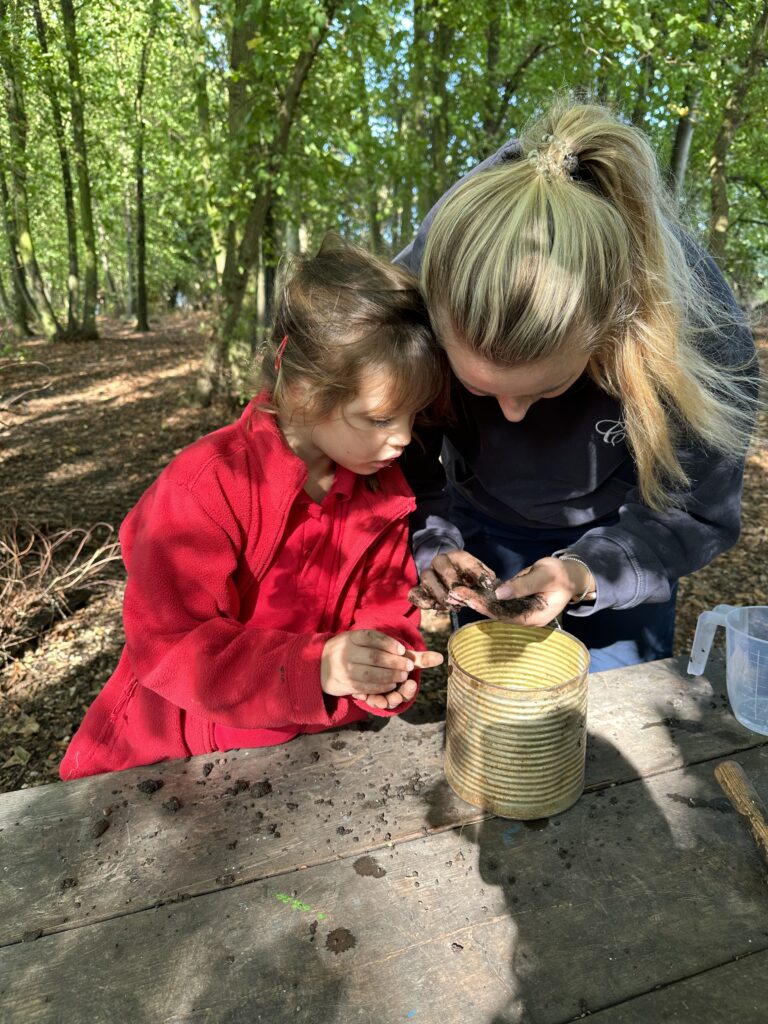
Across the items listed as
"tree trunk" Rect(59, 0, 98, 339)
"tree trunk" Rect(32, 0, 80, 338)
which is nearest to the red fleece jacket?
"tree trunk" Rect(32, 0, 80, 338)

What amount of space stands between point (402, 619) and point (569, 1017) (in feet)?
3.19

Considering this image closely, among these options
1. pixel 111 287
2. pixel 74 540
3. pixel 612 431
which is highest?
pixel 612 431

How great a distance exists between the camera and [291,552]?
1822 millimetres

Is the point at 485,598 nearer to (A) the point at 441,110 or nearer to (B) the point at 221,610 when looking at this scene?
(B) the point at 221,610

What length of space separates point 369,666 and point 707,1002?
2.56 ft

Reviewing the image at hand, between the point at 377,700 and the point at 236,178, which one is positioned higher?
the point at 236,178

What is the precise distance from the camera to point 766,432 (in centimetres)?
880

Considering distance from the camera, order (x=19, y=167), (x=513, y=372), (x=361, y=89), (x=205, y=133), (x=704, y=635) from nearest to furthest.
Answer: (x=513, y=372) < (x=704, y=635) < (x=361, y=89) < (x=205, y=133) < (x=19, y=167)

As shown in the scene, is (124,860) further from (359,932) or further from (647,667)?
(647,667)

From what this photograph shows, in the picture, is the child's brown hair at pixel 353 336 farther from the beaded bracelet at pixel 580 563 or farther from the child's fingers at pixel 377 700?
the child's fingers at pixel 377 700

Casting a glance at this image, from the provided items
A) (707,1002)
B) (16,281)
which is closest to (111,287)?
(16,281)

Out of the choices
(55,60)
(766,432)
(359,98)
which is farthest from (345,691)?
(55,60)

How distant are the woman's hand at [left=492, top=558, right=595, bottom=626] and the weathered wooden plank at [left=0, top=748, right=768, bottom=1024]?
0.42 meters

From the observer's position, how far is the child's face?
1.72 m
